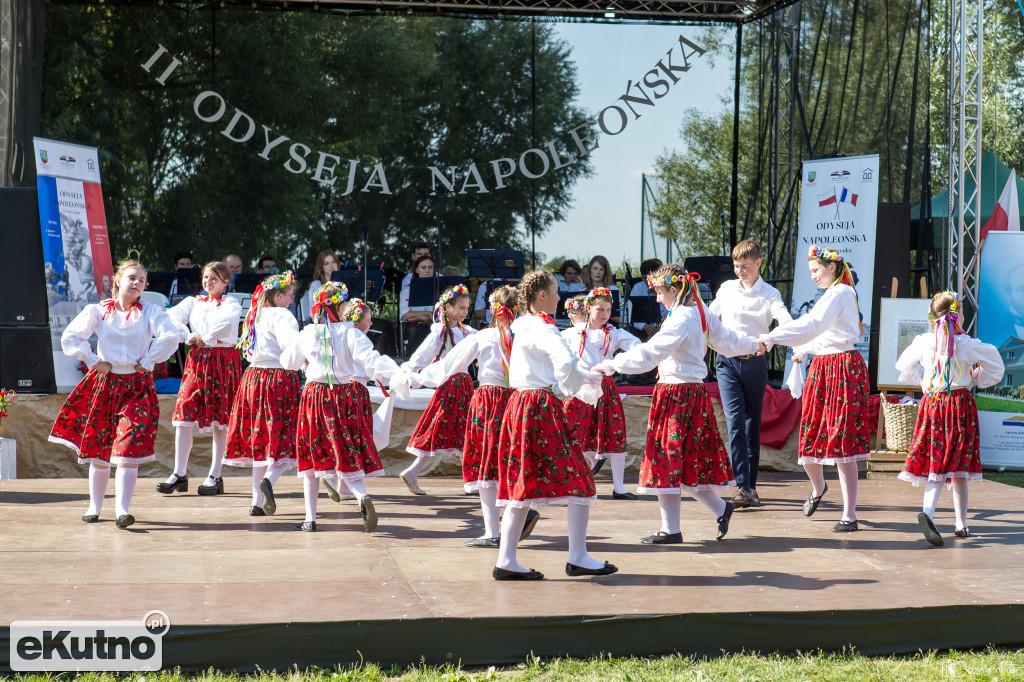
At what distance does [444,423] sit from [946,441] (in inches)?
115

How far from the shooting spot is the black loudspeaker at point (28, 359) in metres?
7.52

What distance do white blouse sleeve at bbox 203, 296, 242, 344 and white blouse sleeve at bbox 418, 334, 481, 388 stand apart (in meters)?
1.70

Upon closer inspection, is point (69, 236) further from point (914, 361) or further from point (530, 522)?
point (914, 361)

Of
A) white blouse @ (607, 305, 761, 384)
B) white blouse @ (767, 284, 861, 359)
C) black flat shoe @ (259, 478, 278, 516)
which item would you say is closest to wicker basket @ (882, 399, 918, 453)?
white blouse @ (767, 284, 861, 359)

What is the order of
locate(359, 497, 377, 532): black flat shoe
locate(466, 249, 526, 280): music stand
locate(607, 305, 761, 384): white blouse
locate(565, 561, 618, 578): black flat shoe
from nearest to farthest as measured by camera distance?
locate(565, 561, 618, 578): black flat shoe
locate(607, 305, 761, 384): white blouse
locate(359, 497, 377, 532): black flat shoe
locate(466, 249, 526, 280): music stand

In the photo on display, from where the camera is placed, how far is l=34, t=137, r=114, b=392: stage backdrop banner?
25.2ft

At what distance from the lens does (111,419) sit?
198 inches

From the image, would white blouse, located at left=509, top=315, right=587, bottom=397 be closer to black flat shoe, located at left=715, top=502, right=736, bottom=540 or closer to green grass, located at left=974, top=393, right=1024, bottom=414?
black flat shoe, located at left=715, top=502, right=736, bottom=540

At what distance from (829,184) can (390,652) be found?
22.2 feet

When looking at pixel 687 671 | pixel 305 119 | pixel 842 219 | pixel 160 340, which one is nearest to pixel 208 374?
pixel 160 340

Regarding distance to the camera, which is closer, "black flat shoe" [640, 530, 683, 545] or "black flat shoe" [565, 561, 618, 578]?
"black flat shoe" [565, 561, 618, 578]

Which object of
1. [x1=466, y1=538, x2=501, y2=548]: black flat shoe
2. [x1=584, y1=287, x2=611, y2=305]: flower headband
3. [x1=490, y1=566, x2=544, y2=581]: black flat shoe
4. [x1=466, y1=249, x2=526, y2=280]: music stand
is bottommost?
[x1=466, y1=538, x2=501, y2=548]: black flat shoe

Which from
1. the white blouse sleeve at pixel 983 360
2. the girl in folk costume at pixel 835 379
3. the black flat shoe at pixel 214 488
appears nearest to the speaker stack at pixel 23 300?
the black flat shoe at pixel 214 488

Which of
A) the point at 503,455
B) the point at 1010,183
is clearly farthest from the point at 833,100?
the point at 503,455
